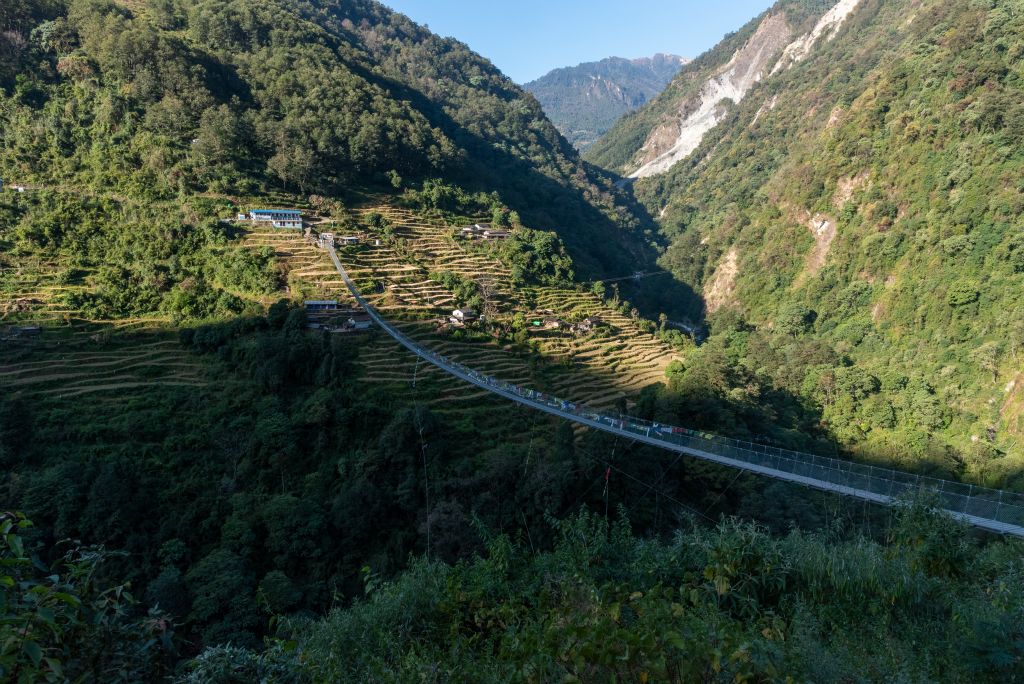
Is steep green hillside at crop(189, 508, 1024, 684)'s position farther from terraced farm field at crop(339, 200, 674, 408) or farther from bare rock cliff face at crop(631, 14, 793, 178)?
bare rock cliff face at crop(631, 14, 793, 178)

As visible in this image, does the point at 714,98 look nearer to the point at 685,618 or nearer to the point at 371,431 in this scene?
the point at 371,431

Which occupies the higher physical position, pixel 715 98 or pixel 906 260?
pixel 715 98

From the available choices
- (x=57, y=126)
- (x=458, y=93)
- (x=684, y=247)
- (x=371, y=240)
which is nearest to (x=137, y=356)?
(x=371, y=240)

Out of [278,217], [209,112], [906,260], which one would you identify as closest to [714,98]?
[906,260]

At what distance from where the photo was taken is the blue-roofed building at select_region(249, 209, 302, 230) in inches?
1003

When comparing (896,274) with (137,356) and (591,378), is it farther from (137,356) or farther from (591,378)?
(137,356)

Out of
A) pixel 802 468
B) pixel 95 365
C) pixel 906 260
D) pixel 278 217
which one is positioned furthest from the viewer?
pixel 906 260

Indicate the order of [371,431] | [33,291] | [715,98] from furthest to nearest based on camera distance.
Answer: [715,98] → [33,291] → [371,431]

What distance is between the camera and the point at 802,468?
42.7ft

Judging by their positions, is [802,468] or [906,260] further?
[906,260]

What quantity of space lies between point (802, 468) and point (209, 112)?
33733mm

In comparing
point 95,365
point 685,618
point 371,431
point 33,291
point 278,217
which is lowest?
point 371,431

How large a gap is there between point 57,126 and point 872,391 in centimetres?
4282

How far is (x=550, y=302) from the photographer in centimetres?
2902
